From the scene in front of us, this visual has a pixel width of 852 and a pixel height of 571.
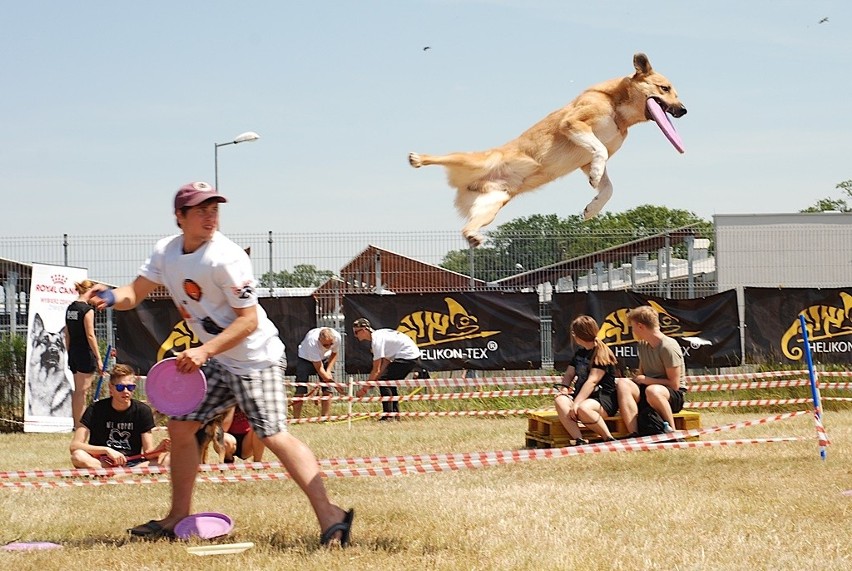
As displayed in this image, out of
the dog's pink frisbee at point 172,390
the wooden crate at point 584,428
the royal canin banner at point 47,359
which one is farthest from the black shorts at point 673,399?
the royal canin banner at point 47,359

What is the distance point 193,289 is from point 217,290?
121 mm

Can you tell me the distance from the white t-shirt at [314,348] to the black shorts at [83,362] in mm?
3517

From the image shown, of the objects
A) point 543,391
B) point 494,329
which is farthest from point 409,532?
point 494,329

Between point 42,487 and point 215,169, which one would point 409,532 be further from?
point 215,169

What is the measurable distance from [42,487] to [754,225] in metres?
12.7

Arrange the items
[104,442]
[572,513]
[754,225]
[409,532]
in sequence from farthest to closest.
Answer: [754,225]
[104,442]
[572,513]
[409,532]

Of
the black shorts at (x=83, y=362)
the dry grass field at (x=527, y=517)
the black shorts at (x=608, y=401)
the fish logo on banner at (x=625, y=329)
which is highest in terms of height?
the fish logo on banner at (x=625, y=329)

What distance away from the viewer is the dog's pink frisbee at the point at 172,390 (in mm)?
5070

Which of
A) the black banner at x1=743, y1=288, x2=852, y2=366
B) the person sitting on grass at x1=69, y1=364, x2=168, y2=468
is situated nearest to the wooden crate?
the person sitting on grass at x1=69, y1=364, x2=168, y2=468

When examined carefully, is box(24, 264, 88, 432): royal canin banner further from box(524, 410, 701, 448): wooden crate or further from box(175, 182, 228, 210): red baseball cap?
box(175, 182, 228, 210): red baseball cap

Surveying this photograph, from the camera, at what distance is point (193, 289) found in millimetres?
4988

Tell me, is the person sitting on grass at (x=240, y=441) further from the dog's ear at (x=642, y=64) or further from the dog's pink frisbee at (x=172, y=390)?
the dog's ear at (x=642, y=64)

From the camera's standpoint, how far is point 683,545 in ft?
16.4

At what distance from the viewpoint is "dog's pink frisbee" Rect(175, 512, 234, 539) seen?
5320mm
